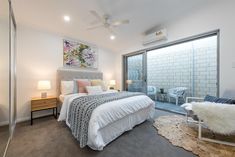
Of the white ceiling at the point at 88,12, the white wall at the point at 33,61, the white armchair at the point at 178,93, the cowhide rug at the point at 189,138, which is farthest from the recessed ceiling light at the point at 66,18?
the white armchair at the point at 178,93

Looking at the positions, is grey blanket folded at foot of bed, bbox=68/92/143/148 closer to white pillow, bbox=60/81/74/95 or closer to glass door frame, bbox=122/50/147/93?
white pillow, bbox=60/81/74/95

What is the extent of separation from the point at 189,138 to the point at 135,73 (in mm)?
3234

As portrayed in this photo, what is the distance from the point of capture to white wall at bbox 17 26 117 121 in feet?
10.3

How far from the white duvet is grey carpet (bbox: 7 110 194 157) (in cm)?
13

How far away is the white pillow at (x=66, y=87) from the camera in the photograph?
345 centimetres

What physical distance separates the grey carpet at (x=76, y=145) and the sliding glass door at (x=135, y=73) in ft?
7.86

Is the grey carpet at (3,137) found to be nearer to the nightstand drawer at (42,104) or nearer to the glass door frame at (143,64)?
the nightstand drawer at (42,104)

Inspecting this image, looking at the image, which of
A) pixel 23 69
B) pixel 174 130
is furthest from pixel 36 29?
pixel 174 130

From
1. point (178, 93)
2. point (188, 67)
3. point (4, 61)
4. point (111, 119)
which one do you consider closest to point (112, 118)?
point (111, 119)

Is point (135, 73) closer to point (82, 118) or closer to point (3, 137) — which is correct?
point (82, 118)

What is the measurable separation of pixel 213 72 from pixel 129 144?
11.3 feet

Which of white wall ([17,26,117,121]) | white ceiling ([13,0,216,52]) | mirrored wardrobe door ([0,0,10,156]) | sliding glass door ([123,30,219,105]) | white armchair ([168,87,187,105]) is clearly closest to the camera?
mirrored wardrobe door ([0,0,10,156])

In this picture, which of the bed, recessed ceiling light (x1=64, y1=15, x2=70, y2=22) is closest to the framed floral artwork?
recessed ceiling light (x1=64, y1=15, x2=70, y2=22)

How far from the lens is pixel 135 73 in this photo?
201 inches
